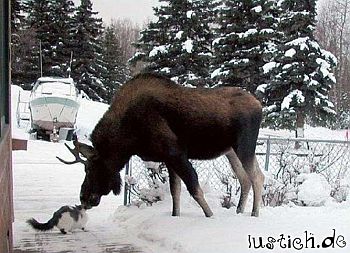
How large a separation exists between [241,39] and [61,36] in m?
6.19

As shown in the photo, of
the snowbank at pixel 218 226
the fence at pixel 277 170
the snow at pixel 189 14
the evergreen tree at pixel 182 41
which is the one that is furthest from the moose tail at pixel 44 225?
the snow at pixel 189 14

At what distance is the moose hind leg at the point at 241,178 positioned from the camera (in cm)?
500

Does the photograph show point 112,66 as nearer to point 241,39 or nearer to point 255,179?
point 241,39

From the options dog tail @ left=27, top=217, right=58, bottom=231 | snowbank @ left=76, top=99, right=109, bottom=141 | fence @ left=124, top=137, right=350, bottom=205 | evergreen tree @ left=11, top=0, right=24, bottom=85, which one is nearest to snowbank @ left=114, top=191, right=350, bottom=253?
fence @ left=124, top=137, right=350, bottom=205

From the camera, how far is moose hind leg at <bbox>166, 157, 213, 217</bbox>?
4.54 m

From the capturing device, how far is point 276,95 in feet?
46.3

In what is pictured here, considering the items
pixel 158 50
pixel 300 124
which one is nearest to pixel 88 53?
pixel 158 50

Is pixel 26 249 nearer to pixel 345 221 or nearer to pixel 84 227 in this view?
pixel 84 227

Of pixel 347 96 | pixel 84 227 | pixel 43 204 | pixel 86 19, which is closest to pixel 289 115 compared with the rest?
pixel 347 96

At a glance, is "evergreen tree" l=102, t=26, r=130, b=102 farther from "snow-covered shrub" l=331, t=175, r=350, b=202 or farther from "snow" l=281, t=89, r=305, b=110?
"snow-covered shrub" l=331, t=175, r=350, b=202

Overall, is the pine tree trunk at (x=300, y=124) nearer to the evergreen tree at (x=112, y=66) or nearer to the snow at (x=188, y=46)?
the snow at (x=188, y=46)

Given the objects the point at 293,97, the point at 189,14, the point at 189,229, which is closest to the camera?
the point at 189,229

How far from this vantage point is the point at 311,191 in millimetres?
5602

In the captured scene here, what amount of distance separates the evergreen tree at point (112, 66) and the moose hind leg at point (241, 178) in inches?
455
